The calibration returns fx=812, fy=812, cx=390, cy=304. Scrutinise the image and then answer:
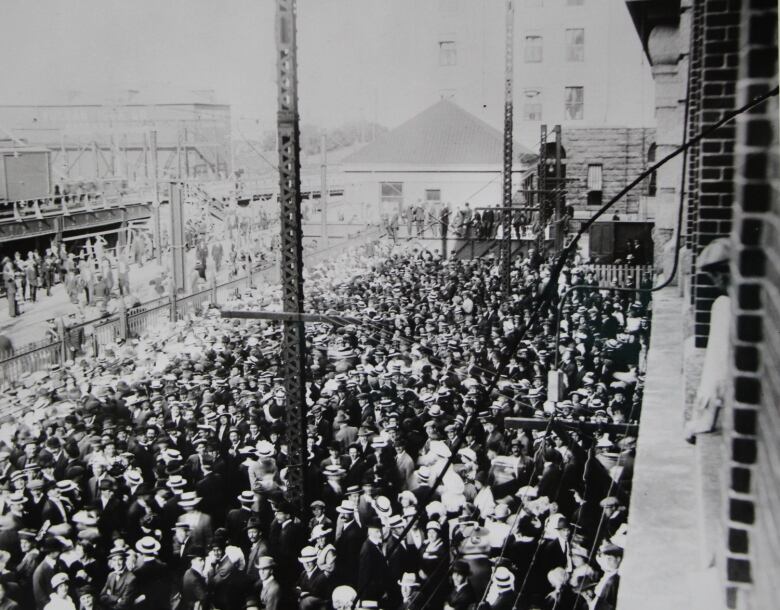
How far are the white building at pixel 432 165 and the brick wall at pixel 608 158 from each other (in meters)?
1.70

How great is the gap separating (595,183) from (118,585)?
1516 cm

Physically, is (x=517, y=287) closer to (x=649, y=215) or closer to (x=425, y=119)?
(x=649, y=215)

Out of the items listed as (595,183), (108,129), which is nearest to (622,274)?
(595,183)

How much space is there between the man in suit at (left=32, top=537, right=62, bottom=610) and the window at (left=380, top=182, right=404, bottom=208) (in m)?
16.6

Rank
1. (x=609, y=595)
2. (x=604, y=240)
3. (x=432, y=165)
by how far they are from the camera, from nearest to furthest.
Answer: (x=609, y=595) → (x=604, y=240) → (x=432, y=165)

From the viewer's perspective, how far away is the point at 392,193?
22469 millimetres

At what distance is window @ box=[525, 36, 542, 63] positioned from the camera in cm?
1163

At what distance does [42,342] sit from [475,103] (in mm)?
8240

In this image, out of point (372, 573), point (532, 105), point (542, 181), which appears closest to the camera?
point (372, 573)

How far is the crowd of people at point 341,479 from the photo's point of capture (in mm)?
5199

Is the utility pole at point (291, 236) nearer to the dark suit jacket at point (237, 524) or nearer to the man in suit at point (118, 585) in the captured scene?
the dark suit jacket at point (237, 524)

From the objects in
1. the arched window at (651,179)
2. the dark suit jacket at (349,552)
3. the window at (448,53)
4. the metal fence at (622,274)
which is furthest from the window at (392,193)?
the dark suit jacket at (349,552)

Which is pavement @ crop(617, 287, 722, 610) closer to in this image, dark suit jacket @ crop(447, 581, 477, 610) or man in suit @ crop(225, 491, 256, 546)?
dark suit jacket @ crop(447, 581, 477, 610)

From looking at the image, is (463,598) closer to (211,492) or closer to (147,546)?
(147,546)
